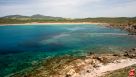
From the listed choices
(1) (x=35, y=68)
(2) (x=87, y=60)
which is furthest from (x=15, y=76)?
(2) (x=87, y=60)

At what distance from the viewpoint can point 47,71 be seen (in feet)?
131

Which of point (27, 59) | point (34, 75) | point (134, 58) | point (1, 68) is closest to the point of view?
point (34, 75)

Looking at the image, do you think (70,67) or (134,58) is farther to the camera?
(134,58)

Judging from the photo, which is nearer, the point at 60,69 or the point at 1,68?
the point at 60,69

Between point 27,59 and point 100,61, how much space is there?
63.8 feet

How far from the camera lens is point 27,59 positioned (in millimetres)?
52219

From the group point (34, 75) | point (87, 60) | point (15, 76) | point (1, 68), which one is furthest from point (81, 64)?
point (1, 68)

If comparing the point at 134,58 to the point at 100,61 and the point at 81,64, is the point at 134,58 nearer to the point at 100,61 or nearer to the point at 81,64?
the point at 100,61

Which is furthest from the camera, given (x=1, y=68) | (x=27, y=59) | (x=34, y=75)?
(x=27, y=59)

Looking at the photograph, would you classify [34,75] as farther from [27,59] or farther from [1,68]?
[27,59]

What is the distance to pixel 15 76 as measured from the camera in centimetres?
3859

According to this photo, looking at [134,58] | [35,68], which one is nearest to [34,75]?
[35,68]

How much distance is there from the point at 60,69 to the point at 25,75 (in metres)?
7.13

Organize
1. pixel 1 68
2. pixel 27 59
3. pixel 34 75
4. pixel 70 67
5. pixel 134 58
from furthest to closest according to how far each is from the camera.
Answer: pixel 27 59
pixel 134 58
pixel 1 68
pixel 70 67
pixel 34 75
